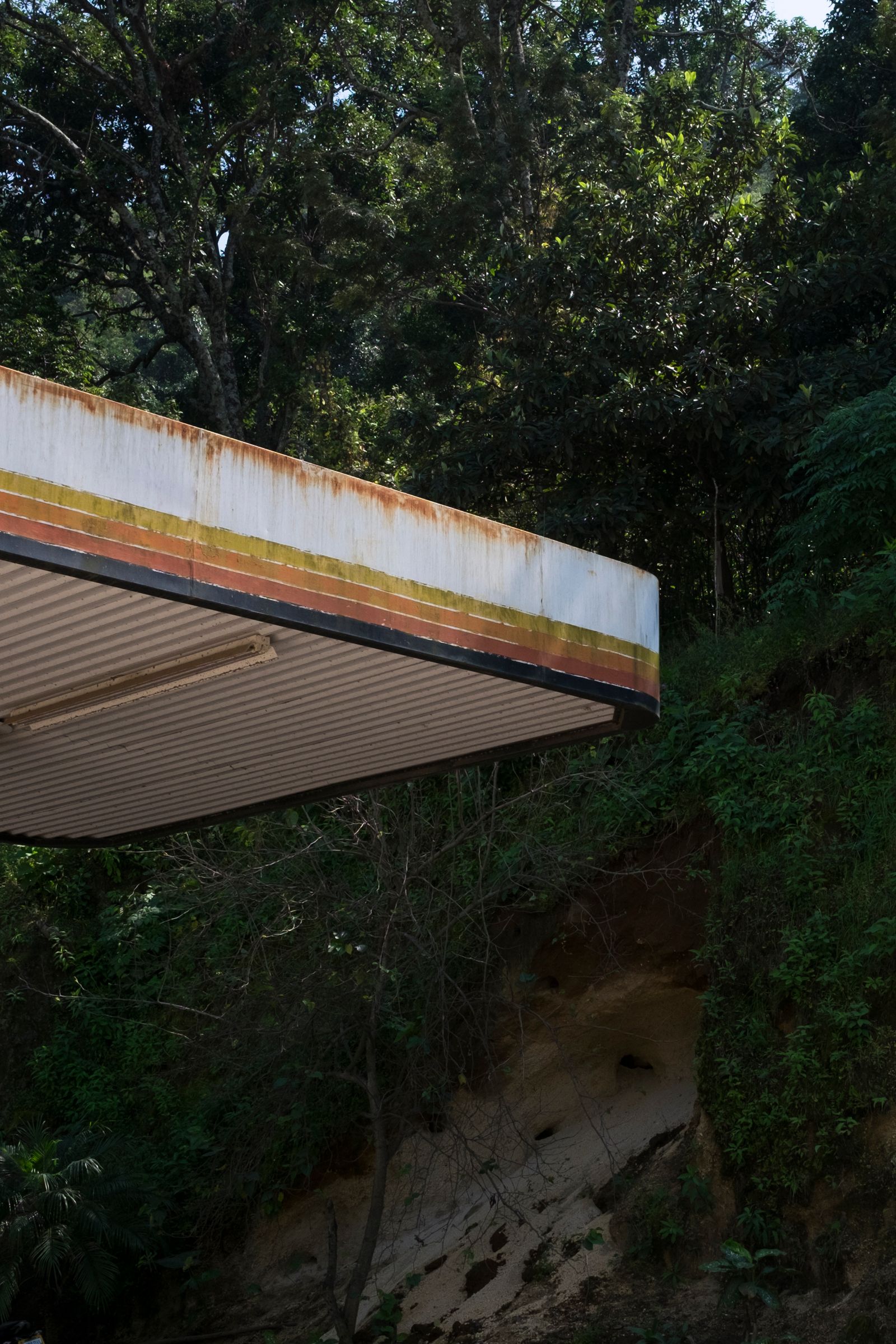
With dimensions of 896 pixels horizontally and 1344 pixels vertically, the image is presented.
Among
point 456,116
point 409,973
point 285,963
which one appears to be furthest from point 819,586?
point 456,116

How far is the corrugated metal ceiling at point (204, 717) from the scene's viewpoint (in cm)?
614

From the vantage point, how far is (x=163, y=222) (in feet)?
67.8

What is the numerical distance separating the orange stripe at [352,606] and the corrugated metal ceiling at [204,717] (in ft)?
0.70

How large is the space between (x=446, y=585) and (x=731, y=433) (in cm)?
859

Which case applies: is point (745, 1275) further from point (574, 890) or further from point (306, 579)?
point (306, 579)

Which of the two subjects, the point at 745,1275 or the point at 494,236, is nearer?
the point at 745,1275

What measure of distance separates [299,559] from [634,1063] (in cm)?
721

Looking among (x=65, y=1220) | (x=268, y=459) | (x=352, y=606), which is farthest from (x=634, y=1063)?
(x=268, y=459)

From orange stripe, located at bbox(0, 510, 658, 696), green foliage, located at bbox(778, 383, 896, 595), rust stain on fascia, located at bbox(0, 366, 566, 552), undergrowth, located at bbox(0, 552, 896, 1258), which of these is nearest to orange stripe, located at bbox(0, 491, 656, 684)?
orange stripe, located at bbox(0, 510, 658, 696)

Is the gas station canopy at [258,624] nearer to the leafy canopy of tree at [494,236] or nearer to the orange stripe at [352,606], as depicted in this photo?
the orange stripe at [352,606]

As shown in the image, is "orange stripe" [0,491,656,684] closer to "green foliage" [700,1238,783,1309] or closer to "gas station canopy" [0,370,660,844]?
"gas station canopy" [0,370,660,844]

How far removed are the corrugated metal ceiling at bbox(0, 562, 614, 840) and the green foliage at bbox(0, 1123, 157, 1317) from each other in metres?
3.20

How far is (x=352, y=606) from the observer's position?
6.08 meters

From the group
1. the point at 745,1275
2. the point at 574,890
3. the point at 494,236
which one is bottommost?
the point at 745,1275
